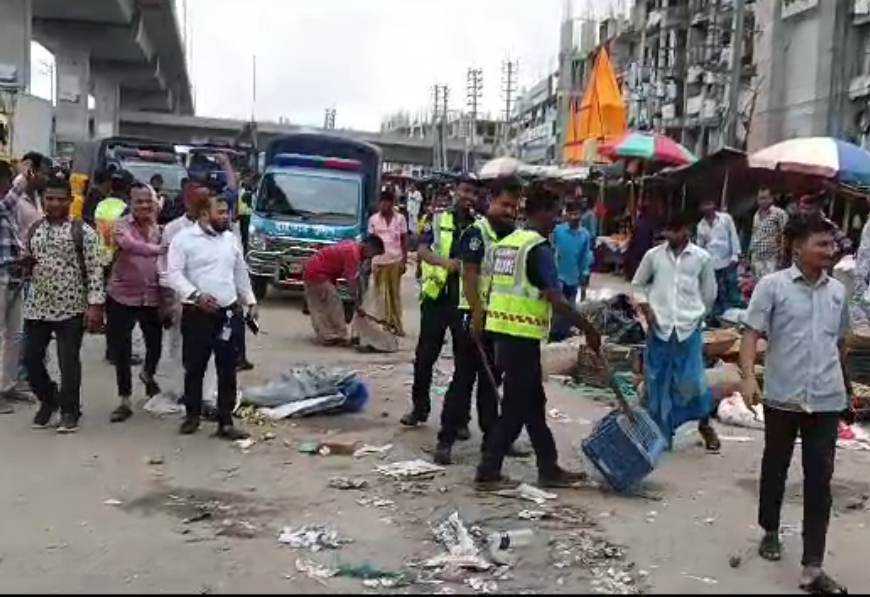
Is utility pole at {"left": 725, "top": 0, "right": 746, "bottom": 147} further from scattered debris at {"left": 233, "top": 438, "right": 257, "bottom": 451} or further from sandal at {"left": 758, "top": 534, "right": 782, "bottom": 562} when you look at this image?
sandal at {"left": 758, "top": 534, "right": 782, "bottom": 562}

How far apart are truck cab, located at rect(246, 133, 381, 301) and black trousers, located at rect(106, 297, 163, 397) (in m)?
7.71

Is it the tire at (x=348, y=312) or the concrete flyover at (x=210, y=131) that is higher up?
the concrete flyover at (x=210, y=131)

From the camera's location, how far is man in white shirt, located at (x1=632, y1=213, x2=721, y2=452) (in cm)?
785

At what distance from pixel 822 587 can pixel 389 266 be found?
362 inches

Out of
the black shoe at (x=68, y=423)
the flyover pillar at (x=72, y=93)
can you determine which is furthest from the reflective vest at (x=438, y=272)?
the flyover pillar at (x=72, y=93)

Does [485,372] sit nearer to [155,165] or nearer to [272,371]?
[272,371]

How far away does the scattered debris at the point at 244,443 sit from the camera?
7.98 meters

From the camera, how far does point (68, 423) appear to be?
829 centimetres

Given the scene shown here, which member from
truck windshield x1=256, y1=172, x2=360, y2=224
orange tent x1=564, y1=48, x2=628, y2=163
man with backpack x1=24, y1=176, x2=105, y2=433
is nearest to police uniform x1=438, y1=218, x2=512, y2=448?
man with backpack x1=24, y1=176, x2=105, y2=433

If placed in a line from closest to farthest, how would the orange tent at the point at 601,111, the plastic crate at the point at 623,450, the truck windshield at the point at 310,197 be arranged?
the plastic crate at the point at 623,450
the truck windshield at the point at 310,197
the orange tent at the point at 601,111

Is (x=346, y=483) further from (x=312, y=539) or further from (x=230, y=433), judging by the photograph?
(x=230, y=433)

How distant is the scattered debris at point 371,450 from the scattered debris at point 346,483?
2.31 feet

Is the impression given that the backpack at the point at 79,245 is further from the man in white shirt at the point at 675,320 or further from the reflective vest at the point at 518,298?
the man in white shirt at the point at 675,320

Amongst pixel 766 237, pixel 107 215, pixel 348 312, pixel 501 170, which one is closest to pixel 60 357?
pixel 107 215
